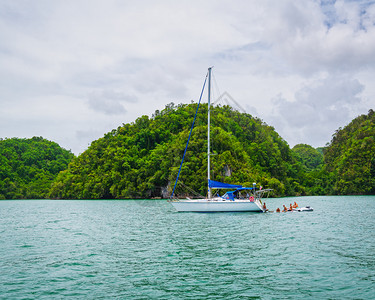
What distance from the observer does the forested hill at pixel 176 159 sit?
94.1 metres

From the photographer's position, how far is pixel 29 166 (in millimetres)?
145375

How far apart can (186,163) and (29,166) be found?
277 feet

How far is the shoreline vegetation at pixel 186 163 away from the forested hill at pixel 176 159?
0.29 m

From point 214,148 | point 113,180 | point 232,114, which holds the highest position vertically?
point 232,114

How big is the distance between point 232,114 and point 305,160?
61208mm

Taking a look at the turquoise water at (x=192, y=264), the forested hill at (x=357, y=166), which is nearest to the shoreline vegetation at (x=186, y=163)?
the forested hill at (x=357, y=166)

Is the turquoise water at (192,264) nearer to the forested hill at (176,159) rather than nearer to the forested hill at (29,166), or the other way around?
the forested hill at (176,159)

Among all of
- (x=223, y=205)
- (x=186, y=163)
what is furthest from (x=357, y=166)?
(x=223, y=205)

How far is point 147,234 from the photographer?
25.6 metres

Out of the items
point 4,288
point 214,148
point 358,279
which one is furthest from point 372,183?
point 4,288

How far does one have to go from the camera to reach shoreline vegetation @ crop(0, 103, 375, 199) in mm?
97250

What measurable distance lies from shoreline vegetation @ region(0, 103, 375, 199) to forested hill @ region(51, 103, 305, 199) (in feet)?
0.96

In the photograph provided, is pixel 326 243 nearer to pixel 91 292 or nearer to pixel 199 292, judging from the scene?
pixel 199 292

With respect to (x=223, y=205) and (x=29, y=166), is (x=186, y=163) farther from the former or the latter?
(x=29, y=166)
